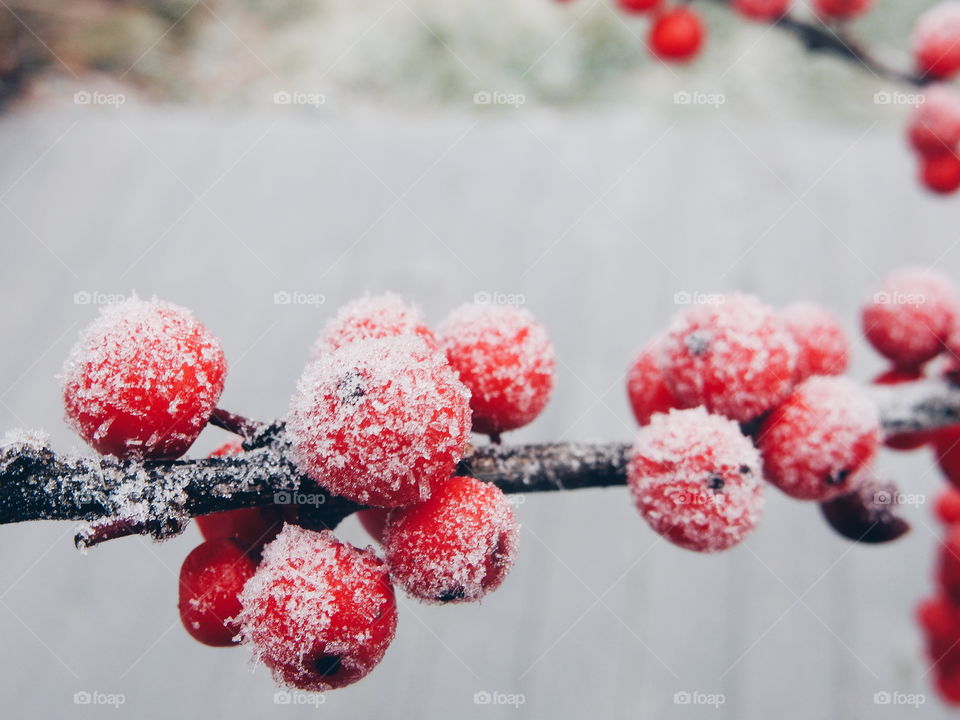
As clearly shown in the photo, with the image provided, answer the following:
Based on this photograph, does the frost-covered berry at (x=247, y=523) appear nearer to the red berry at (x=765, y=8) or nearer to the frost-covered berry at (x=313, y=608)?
the frost-covered berry at (x=313, y=608)

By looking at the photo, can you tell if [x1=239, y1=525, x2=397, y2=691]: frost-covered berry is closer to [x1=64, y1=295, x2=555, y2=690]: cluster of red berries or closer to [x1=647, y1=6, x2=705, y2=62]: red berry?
[x1=64, y1=295, x2=555, y2=690]: cluster of red berries

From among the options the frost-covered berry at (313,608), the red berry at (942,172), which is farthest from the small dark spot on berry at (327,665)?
the red berry at (942,172)

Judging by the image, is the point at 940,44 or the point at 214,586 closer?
the point at 214,586

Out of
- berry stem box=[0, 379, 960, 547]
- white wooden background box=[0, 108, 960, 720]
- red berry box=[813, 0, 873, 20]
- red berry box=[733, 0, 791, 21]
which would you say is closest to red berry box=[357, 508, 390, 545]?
berry stem box=[0, 379, 960, 547]

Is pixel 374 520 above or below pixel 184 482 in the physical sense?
below

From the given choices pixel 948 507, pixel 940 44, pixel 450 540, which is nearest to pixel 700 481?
pixel 450 540

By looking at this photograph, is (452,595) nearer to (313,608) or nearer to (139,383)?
(313,608)
